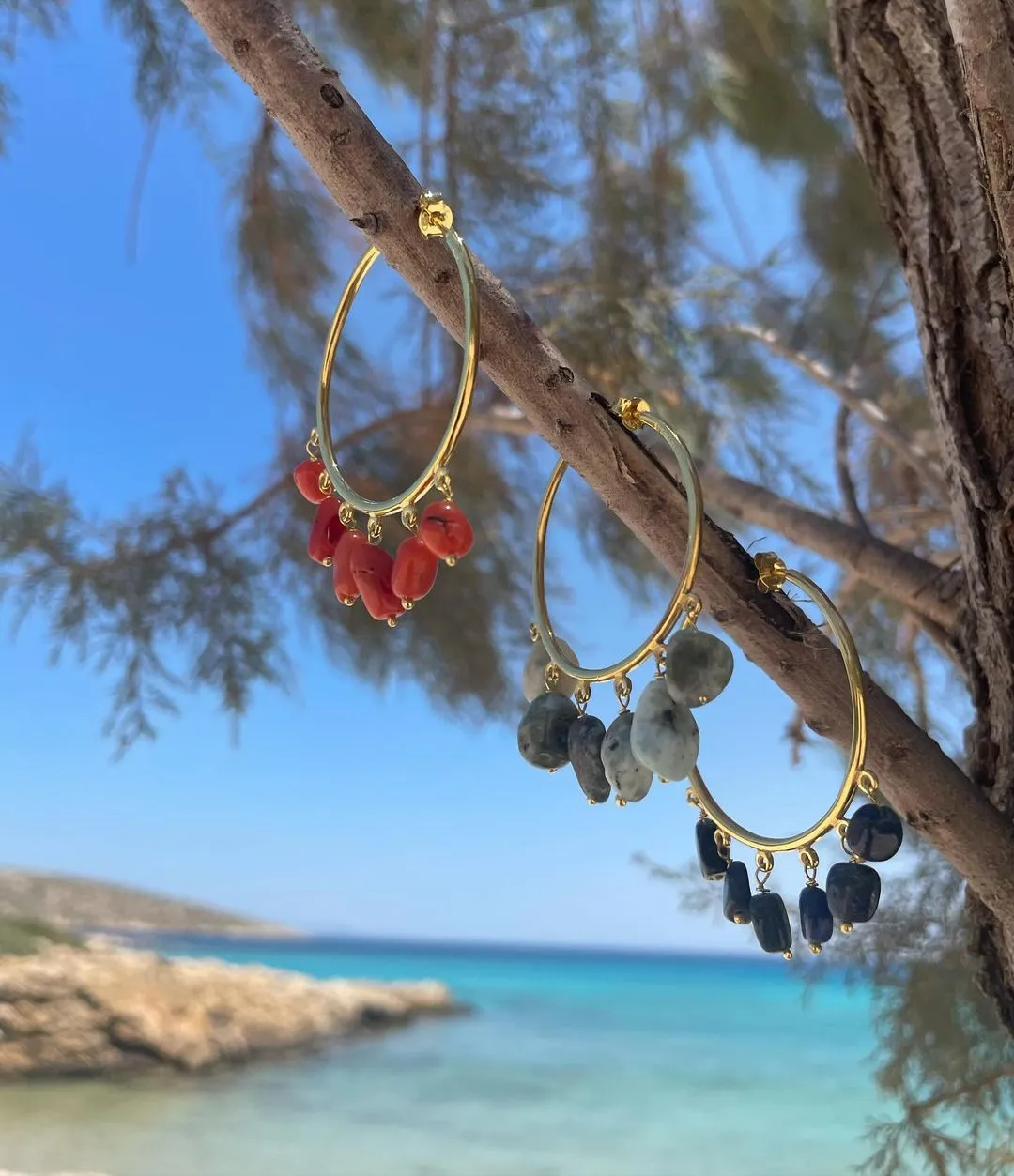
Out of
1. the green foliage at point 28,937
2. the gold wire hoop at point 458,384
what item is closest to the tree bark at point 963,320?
the gold wire hoop at point 458,384

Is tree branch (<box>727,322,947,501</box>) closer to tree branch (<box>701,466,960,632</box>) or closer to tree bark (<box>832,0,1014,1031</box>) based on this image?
tree branch (<box>701,466,960,632</box>)

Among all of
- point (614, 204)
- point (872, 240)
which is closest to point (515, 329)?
point (614, 204)

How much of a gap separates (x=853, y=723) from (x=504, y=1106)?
2.12m

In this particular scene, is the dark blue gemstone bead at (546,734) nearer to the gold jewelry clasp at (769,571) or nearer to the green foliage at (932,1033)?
the gold jewelry clasp at (769,571)

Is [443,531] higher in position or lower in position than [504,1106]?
higher

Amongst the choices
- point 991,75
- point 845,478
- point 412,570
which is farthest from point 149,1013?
point 991,75

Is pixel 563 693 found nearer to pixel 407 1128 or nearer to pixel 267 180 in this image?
pixel 267 180

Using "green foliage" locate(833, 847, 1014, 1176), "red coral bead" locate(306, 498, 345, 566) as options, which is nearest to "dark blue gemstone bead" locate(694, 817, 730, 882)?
"red coral bead" locate(306, 498, 345, 566)

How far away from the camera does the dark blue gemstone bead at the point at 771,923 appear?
521mm

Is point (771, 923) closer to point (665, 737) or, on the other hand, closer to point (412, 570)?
point (665, 737)

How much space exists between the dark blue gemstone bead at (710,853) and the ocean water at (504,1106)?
563mm

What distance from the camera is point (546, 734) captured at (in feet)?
1.79

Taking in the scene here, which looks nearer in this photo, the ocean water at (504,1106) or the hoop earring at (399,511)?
the hoop earring at (399,511)

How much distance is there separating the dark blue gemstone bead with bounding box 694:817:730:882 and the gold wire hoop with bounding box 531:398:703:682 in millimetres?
90
